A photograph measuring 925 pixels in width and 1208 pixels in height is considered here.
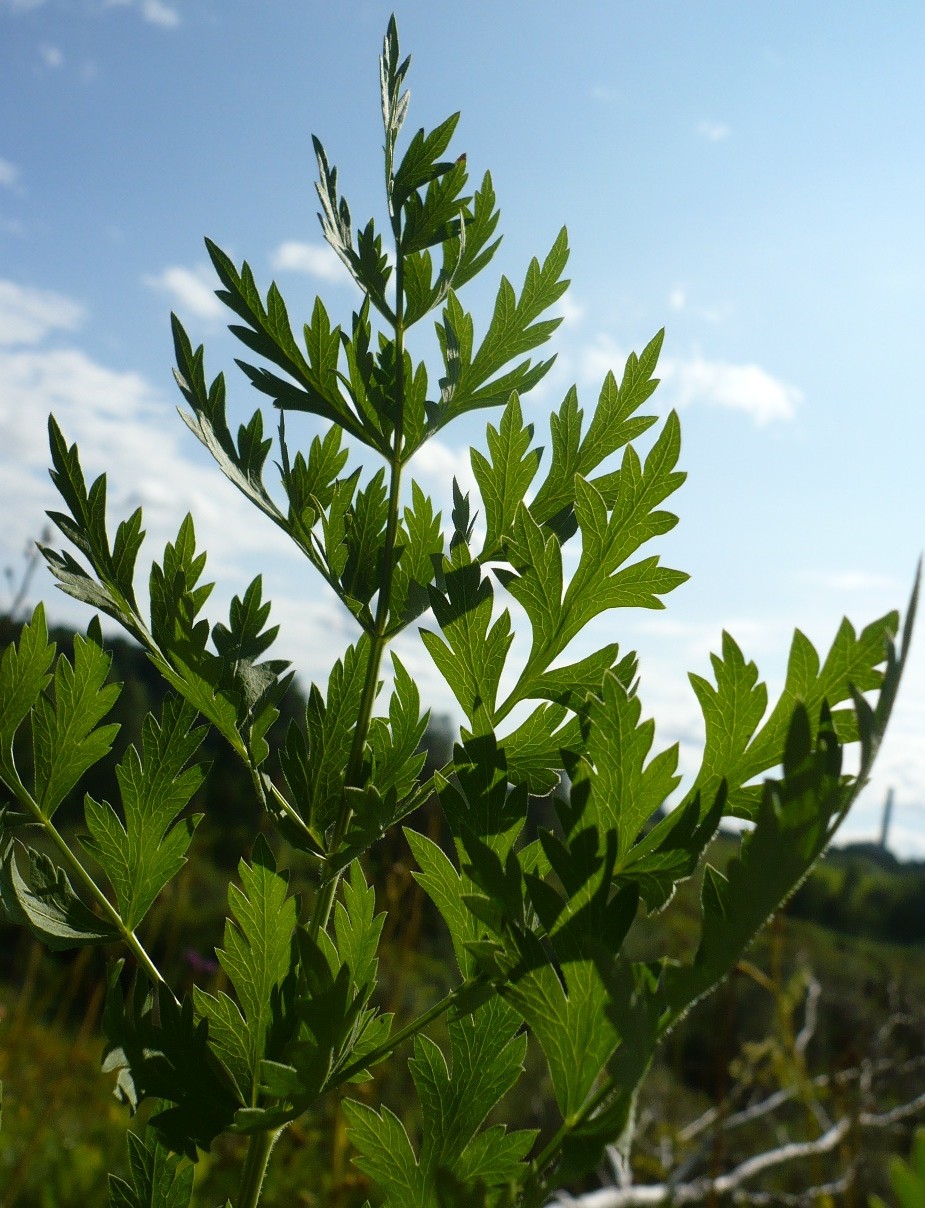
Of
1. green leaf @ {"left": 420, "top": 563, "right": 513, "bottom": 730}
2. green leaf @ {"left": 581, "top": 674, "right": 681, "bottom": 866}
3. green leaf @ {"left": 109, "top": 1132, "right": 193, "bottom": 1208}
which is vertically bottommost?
green leaf @ {"left": 109, "top": 1132, "right": 193, "bottom": 1208}

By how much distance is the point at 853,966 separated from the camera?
16.5 m

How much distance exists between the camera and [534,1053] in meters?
10.6

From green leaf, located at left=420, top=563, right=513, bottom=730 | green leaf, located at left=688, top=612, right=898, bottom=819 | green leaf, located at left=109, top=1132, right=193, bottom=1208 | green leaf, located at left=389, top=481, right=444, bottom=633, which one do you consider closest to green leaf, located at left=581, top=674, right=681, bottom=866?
green leaf, located at left=688, top=612, right=898, bottom=819

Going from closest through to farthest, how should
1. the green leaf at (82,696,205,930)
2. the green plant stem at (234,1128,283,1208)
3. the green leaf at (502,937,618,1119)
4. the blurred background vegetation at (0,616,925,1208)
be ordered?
the green leaf at (502,937,618,1119)
the green plant stem at (234,1128,283,1208)
the green leaf at (82,696,205,930)
the blurred background vegetation at (0,616,925,1208)

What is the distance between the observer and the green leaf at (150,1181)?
2.61ft

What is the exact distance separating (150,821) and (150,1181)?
287 millimetres

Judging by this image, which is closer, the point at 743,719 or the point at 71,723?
the point at 743,719

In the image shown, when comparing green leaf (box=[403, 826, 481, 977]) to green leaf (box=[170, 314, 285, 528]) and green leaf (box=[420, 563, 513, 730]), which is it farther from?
green leaf (box=[170, 314, 285, 528])

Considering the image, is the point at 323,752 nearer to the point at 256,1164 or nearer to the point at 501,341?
the point at 256,1164

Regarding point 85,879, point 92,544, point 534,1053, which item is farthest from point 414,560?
point 534,1053

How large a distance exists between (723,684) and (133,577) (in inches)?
20.7

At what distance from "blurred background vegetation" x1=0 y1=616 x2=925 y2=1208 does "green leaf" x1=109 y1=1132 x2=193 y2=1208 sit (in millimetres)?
277

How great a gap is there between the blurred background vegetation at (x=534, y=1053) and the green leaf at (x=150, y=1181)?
0.28 meters

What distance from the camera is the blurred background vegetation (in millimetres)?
3123
